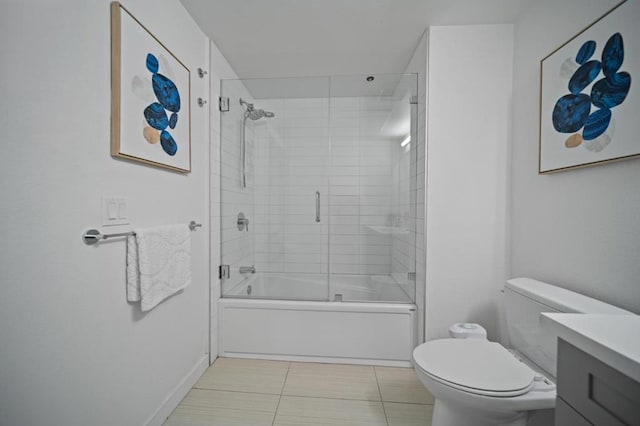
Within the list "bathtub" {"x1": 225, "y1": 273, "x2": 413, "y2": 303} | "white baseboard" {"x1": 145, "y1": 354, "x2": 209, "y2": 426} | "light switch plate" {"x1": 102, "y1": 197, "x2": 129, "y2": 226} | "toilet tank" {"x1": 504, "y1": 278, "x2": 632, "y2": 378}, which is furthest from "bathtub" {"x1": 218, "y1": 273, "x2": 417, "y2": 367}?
"light switch plate" {"x1": 102, "y1": 197, "x2": 129, "y2": 226}

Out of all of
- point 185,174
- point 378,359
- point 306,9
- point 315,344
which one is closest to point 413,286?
point 378,359

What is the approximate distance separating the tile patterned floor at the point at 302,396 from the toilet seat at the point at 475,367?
502 millimetres

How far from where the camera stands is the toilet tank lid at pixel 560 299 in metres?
1.06

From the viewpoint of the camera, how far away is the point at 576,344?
2.19 feet

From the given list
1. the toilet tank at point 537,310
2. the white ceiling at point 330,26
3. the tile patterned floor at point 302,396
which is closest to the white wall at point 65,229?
the tile patterned floor at point 302,396

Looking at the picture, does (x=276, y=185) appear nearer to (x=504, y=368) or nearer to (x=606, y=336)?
(x=504, y=368)

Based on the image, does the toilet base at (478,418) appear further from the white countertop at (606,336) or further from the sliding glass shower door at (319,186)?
the sliding glass shower door at (319,186)

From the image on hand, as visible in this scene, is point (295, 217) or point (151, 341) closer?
point (151, 341)

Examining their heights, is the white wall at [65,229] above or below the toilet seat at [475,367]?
above

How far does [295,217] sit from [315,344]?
3.40 ft

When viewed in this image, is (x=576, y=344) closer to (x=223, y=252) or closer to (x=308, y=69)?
(x=223, y=252)

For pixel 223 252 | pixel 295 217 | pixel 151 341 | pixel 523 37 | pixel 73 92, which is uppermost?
pixel 523 37

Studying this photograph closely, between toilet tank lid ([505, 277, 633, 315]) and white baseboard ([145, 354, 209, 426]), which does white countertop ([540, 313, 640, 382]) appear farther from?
white baseboard ([145, 354, 209, 426])

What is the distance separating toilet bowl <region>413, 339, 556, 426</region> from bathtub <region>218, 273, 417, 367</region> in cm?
70
